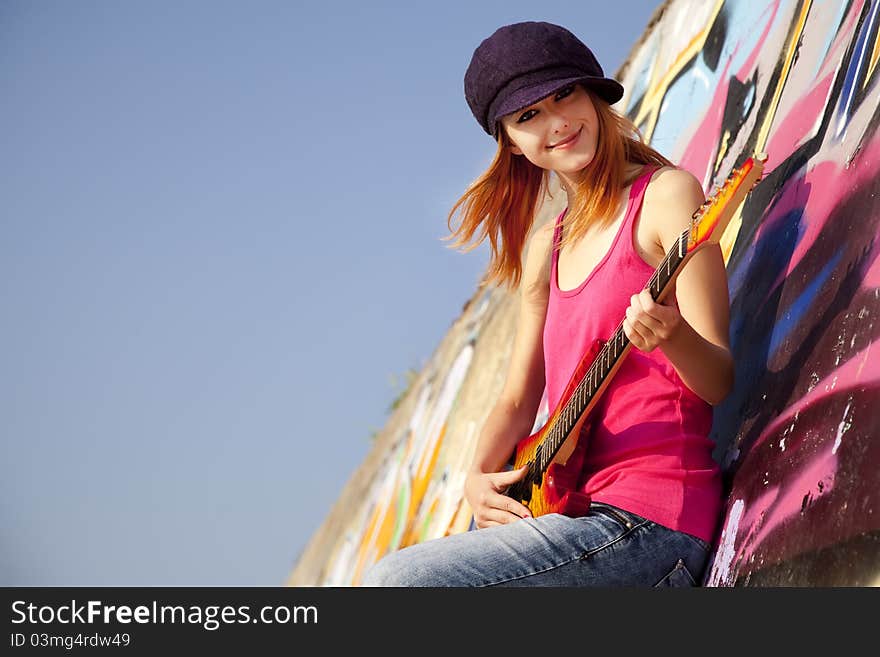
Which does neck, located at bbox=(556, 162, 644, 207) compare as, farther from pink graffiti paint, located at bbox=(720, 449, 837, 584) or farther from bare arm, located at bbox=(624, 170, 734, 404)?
pink graffiti paint, located at bbox=(720, 449, 837, 584)

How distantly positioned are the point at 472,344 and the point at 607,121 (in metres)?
7.11

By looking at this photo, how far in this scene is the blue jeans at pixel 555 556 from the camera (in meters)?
2.68

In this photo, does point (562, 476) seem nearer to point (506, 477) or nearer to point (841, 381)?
point (506, 477)

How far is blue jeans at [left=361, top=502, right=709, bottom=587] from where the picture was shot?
2.68m

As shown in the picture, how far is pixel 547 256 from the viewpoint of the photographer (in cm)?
362

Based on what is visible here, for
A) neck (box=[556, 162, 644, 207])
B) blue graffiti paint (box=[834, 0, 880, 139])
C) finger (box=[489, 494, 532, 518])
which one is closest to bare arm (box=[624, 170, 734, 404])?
neck (box=[556, 162, 644, 207])

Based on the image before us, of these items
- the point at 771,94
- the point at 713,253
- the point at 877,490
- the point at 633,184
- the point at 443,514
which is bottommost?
the point at 443,514

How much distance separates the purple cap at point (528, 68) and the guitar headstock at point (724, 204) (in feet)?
2.25

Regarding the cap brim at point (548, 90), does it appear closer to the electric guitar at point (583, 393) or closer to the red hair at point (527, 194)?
the red hair at point (527, 194)

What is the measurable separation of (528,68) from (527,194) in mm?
544

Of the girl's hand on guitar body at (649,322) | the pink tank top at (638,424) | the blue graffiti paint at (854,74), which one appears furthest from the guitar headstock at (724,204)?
the blue graffiti paint at (854,74)

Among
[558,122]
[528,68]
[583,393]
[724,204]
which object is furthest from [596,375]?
[528,68]

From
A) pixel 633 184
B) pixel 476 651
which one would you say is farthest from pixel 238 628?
pixel 633 184

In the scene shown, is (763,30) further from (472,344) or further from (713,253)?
(472,344)
